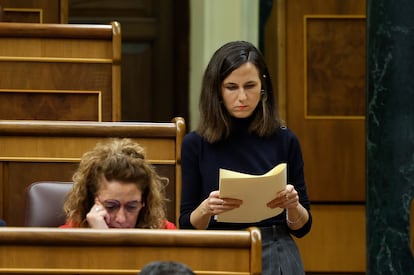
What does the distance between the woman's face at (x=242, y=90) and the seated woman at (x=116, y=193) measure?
147 millimetres

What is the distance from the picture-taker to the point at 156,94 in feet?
12.1

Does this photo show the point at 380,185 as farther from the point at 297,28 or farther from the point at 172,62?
the point at 172,62

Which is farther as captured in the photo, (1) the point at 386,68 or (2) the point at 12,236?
(1) the point at 386,68

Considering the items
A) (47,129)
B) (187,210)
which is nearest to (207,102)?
(187,210)

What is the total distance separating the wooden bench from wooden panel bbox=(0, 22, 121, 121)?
0.26 metres

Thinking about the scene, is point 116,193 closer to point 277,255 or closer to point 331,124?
point 277,255

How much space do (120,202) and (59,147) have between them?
0.52 m

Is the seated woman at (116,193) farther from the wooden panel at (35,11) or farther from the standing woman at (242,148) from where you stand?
the wooden panel at (35,11)

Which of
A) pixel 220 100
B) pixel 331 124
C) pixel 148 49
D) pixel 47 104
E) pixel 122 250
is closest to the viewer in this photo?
pixel 122 250

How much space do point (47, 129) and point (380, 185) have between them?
790 mm

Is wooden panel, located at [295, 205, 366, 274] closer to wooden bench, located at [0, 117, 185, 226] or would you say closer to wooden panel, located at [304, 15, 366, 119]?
wooden panel, located at [304, 15, 366, 119]

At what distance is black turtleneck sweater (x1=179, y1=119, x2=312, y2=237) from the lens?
152 centimetres

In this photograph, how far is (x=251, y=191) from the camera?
1438 millimetres

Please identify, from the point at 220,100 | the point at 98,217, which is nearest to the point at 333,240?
the point at 220,100
